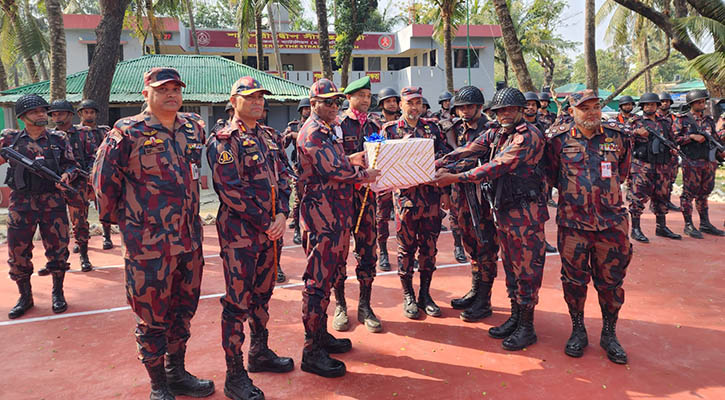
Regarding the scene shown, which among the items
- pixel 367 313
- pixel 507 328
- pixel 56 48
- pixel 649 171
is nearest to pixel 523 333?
pixel 507 328

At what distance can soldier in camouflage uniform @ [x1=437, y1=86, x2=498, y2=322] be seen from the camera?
16.2 ft

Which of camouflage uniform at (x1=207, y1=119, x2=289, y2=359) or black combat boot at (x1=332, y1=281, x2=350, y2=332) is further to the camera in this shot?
black combat boot at (x1=332, y1=281, x2=350, y2=332)

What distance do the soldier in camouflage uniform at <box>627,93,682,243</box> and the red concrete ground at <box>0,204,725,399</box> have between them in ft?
6.02

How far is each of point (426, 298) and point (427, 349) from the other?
0.96 meters

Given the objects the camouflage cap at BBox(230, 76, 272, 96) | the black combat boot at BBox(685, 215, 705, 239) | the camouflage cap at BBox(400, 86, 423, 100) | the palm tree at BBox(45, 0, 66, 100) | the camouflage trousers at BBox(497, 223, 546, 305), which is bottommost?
the black combat boot at BBox(685, 215, 705, 239)

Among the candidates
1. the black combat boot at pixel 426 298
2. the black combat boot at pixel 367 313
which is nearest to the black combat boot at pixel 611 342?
the black combat boot at pixel 426 298

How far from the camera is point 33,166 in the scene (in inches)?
204

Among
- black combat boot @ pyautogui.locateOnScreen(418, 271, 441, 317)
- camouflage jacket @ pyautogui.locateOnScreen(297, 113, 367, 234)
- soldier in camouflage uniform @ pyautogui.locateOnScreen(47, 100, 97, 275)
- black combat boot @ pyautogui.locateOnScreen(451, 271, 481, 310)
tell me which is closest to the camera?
camouflage jacket @ pyautogui.locateOnScreen(297, 113, 367, 234)

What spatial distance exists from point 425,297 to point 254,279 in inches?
89.2

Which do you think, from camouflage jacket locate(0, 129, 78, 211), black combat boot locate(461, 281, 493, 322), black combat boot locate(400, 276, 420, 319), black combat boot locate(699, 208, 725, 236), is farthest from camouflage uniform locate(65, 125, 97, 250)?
black combat boot locate(699, 208, 725, 236)

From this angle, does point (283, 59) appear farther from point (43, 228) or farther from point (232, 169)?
point (232, 169)

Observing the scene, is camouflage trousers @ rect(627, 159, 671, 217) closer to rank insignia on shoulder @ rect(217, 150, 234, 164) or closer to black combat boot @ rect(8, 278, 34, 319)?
rank insignia on shoulder @ rect(217, 150, 234, 164)

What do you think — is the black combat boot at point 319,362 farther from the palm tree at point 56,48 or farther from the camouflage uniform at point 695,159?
the palm tree at point 56,48

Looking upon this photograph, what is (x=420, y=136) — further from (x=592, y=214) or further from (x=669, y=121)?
(x=669, y=121)
